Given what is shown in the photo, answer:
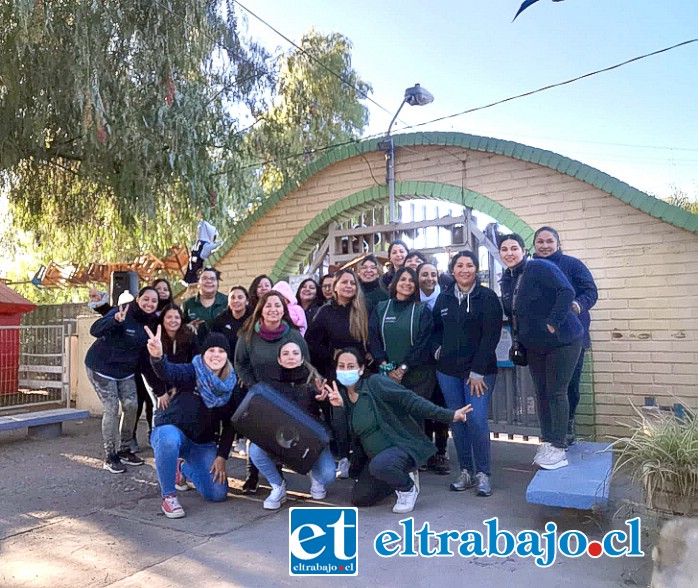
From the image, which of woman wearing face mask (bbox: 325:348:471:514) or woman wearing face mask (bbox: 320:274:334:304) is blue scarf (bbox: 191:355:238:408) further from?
woman wearing face mask (bbox: 320:274:334:304)

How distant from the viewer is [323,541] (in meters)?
3.58

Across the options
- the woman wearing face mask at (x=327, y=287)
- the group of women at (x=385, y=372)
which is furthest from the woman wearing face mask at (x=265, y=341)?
the woman wearing face mask at (x=327, y=287)

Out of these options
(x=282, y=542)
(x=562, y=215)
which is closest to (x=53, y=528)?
(x=282, y=542)

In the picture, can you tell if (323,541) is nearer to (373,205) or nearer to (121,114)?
(373,205)

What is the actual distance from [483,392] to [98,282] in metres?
10.2

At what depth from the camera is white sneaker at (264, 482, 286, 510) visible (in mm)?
4332

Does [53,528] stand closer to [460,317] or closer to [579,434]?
[460,317]

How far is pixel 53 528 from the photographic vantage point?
4082 millimetres

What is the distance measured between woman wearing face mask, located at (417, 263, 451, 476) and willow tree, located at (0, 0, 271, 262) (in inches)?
A: 178

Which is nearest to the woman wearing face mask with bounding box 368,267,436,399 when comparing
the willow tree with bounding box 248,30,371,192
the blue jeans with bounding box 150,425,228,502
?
the blue jeans with bounding box 150,425,228,502

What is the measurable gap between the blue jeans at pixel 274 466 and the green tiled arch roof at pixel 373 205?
3633 millimetres

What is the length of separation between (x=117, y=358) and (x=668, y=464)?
4.25 metres

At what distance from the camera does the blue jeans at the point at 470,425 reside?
4.36 metres

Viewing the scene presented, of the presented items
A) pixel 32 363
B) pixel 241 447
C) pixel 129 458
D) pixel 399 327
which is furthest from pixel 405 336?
pixel 32 363
